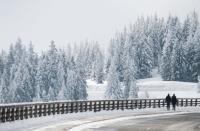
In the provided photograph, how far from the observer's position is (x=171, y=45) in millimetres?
→ 169000

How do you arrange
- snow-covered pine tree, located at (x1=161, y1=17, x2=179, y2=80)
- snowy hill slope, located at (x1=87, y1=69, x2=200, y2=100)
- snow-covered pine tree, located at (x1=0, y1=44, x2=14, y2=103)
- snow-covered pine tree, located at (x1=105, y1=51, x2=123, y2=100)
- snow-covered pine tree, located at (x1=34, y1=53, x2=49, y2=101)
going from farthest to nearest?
snow-covered pine tree, located at (x1=161, y1=17, x2=179, y2=80), snowy hill slope, located at (x1=87, y1=69, x2=200, y2=100), snow-covered pine tree, located at (x1=34, y1=53, x2=49, y2=101), snow-covered pine tree, located at (x1=105, y1=51, x2=123, y2=100), snow-covered pine tree, located at (x1=0, y1=44, x2=14, y2=103)

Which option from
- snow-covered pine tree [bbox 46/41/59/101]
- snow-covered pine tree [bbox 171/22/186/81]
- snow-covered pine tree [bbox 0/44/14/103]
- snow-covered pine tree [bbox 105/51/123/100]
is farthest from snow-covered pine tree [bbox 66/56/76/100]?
snow-covered pine tree [bbox 171/22/186/81]

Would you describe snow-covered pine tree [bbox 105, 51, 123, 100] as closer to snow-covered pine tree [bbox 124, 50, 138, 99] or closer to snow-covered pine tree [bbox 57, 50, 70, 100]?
snow-covered pine tree [bbox 124, 50, 138, 99]

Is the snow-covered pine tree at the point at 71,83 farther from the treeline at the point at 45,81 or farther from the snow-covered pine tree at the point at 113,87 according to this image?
the snow-covered pine tree at the point at 113,87

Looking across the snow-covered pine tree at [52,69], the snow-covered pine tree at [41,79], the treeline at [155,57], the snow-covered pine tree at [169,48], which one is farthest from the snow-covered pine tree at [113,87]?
the snow-covered pine tree at [169,48]

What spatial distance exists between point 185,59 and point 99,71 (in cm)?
4164

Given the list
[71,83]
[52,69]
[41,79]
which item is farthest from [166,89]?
[41,79]

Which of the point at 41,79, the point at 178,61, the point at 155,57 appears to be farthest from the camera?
the point at 155,57

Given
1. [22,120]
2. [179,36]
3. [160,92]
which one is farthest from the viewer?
[179,36]

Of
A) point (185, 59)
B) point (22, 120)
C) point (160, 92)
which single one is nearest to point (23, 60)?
point (160, 92)

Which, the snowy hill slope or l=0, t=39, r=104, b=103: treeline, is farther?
the snowy hill slope

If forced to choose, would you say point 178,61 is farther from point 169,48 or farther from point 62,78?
point 62,78

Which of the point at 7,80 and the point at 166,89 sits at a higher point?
the point at 7,80

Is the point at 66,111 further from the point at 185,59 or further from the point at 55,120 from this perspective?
the point at 185,59
